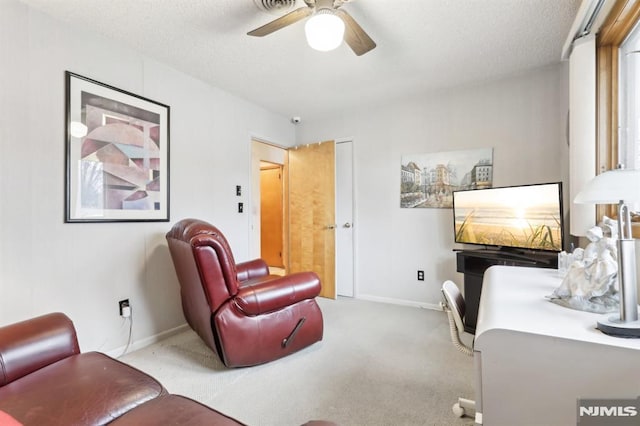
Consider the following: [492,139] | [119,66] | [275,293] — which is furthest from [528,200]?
[119,66]

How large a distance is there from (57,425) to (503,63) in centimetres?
364

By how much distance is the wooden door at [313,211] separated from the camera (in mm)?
4008

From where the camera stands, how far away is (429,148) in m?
3.52

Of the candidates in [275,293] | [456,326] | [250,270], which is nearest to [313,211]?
[250,270]

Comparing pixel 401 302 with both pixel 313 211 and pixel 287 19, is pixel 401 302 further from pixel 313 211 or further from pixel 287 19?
pixel 287 19

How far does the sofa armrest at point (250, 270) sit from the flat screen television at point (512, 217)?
6.57 ft

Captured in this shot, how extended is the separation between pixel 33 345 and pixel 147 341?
1.47 m

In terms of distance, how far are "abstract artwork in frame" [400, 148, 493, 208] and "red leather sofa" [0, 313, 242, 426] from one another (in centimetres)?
305

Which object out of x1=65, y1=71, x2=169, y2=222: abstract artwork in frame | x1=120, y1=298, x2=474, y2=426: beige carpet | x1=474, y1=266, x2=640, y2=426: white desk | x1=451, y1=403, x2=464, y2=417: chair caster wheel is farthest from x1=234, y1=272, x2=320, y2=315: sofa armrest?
x1=474, y1=266, x2=640, y2=426: white desk

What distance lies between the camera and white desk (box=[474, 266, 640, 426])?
747 mm

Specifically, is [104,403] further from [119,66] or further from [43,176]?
[119,66]

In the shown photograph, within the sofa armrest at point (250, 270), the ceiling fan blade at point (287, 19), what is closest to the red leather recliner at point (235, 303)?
the sofa armrest at point (250, 270)

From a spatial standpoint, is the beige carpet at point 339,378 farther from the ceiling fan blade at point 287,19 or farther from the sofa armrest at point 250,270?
the ceiling fan blade at point 287,19

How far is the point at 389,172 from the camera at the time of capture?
12.3 feet
